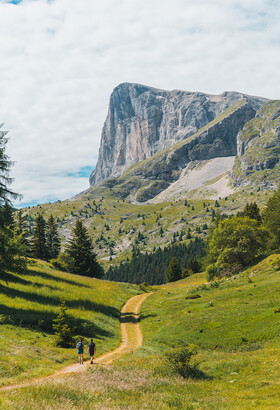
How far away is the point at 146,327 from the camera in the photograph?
37.9 m

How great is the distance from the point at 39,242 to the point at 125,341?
56.9 m

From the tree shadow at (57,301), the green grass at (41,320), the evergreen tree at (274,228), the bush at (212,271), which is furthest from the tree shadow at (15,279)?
the evergreen tree at (274,228)

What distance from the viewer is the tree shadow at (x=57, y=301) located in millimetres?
38294

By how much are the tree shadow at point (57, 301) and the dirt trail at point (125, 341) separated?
8.94 ft

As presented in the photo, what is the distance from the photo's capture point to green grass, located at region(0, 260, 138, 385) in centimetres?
2012

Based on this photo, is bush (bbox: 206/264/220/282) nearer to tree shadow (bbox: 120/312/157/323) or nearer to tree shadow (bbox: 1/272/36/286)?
tree shadow (bbox: 120/312/157/323)

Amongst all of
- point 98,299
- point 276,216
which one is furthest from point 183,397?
point 276,216

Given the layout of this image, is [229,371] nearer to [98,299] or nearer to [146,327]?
[146,327]

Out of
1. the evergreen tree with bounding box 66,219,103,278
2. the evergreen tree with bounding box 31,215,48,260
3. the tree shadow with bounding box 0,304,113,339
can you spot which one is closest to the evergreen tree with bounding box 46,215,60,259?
the evergreen tree with bounding box 31,215,48,260

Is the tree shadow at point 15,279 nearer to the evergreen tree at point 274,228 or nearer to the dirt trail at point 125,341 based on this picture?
the dirt trail at point 125,341

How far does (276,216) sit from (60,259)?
193ft

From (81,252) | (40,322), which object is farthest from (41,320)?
(81,252)

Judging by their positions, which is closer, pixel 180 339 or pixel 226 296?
pixel 180 339

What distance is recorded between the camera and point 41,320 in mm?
30797
